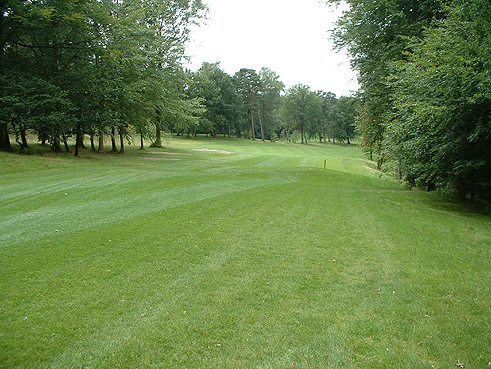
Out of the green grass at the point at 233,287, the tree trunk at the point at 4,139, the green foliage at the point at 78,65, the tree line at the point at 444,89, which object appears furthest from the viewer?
the tree trunk at the point at 4,139

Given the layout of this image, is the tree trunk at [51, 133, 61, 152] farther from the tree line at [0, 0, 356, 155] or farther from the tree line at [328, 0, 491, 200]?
the tree line at [328, 0, 491, 200]

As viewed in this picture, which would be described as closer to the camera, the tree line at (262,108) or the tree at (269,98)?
the tree line at (262,108)

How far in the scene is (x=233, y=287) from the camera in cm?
472

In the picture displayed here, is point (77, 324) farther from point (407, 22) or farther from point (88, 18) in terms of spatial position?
point (88, 18)

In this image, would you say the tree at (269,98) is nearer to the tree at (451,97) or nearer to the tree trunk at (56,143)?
the tree trunk at (56,143)

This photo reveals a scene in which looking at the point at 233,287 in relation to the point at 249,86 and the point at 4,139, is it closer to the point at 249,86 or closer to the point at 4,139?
the point at 4,139

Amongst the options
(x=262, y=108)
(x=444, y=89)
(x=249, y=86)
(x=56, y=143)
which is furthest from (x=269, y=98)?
(x=444, y=89)

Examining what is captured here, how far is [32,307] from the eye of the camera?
153 inches

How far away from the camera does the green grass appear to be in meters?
3.32

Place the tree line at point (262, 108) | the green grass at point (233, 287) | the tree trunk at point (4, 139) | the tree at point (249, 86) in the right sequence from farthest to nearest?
the tree at point (249, 86) < the tree line at point (262, 108) < the tree trunk at point (4, 139) < the green grass at point (233, 287)

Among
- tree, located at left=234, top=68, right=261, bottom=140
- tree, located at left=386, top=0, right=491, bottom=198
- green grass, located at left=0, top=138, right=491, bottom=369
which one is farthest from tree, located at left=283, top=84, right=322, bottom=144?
green grass, located at left=0, top=138, right=491, bottom=369

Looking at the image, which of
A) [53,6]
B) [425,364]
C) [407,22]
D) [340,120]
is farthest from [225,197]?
[340,120]

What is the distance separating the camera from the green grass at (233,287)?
131 inches

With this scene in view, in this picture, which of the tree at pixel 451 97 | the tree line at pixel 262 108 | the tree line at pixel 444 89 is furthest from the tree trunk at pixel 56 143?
the tree line at pixel 262 108
